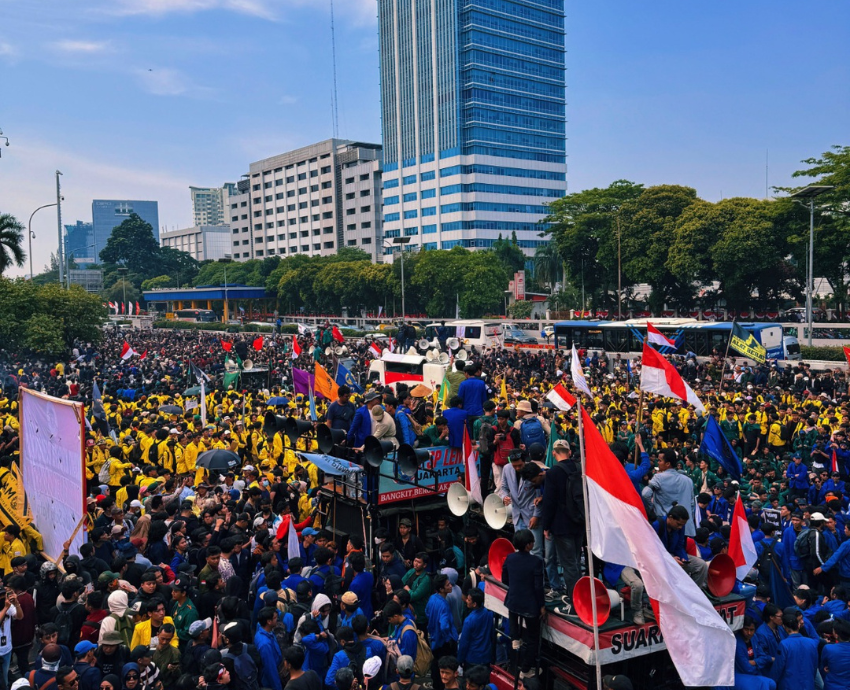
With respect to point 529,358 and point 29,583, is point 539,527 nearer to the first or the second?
point 29,583

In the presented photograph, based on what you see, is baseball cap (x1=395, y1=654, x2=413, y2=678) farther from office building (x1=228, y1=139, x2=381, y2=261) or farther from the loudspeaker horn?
office building (x1=228, y1=139, x2=381, y2=261)

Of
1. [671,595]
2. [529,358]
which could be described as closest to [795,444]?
[671,595]

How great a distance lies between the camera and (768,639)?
21.6 ft

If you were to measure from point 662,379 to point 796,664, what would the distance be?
22.0ft

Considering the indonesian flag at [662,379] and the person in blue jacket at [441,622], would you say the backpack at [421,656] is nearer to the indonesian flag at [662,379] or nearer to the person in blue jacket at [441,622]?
the person in blue jacket at [441,622]

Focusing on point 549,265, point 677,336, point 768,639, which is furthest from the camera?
point 549,265

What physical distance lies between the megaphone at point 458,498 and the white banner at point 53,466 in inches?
154

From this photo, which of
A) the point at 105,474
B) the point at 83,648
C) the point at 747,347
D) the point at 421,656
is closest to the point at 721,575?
the point at 421,656

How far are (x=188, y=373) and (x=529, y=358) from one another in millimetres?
13830

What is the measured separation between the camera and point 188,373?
2689cm

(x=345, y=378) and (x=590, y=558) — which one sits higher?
(x=345, y=378)

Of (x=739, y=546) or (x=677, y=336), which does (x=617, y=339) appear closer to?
(x=677, y=336)

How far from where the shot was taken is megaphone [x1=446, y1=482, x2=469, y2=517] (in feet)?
27.8

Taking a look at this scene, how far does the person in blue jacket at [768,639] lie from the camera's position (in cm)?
650
